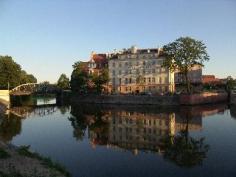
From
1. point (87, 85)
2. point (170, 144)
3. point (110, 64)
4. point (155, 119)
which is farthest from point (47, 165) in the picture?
point (110, 64)

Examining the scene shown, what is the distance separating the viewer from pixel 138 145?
34.8m

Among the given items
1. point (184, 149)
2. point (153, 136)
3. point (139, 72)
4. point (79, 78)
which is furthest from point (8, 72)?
point (184, 149)

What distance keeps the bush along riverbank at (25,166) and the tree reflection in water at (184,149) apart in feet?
32.9

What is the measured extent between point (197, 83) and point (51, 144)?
288ft

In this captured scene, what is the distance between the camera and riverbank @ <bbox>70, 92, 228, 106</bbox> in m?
80.8

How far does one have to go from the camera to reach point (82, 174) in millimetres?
23891

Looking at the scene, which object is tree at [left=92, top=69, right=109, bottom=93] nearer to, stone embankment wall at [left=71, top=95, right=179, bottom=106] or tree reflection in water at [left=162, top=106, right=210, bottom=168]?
stone embankment wall at [left=71, top=95, right=179, bottom=106]

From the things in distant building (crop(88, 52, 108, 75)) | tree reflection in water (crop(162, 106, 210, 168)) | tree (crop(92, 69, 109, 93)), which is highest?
distant building (crop(88, 52, 108, 75))

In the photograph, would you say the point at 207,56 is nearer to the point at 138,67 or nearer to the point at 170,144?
the point at 138,67

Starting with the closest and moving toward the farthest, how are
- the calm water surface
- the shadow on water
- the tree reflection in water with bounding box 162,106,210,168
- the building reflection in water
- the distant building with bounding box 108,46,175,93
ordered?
the calm water surface < the tree reflection in water with bounding box 162,106,210,168 < the shadow on water < the building reflection in water < the distant building with bounding box 108,46,175,93

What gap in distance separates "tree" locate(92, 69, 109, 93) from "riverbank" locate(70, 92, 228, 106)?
2.52 meters

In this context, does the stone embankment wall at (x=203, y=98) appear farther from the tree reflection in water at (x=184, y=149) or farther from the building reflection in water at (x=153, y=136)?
the tree reflection in water at (x=184, y=149)

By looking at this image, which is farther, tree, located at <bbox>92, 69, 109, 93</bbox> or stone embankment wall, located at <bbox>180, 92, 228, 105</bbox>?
tree, located at <bbox>92, 69, 109, 93</bbox>

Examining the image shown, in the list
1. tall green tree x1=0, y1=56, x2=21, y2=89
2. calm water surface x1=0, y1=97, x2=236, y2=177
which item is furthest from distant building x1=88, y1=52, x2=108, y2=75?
calm water surface x1=0, y1=97, x2=236, y2=177
